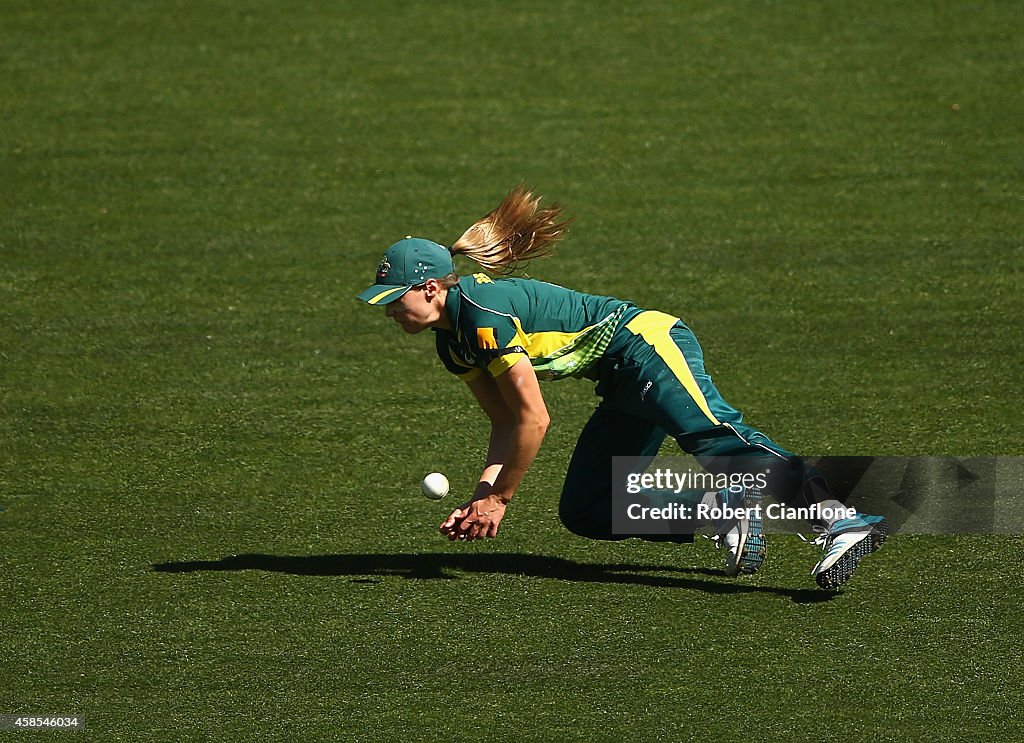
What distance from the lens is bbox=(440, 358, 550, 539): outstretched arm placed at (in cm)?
571

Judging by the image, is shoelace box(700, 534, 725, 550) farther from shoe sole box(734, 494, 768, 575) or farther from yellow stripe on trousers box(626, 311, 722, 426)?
yellow stripe on trousers box(626, 311, 722, 426)

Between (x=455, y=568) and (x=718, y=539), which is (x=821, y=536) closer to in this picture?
(x=718, y=539)

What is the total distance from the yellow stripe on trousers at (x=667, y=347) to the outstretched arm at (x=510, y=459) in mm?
532

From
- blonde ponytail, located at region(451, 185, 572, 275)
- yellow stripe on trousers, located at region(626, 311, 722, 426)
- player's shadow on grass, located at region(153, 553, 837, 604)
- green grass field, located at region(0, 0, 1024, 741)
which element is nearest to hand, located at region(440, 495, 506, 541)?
green grass field, located at region(0, 0, 1024, 741)

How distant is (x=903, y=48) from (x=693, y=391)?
727cm

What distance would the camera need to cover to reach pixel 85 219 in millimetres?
10266

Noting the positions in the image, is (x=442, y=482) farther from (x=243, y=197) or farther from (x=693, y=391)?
(x=243, y=197)

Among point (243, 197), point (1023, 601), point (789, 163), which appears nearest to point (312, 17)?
point (243, 197)

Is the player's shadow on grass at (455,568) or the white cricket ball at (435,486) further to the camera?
the white cricket ball at (435,486)

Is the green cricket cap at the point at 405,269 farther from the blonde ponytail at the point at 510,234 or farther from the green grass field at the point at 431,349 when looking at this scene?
the green grass field at the point at 431,349

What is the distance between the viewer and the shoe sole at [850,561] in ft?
19.0

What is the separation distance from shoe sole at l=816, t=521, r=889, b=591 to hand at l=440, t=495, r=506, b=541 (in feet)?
4.40

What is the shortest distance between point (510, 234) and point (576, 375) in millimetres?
667

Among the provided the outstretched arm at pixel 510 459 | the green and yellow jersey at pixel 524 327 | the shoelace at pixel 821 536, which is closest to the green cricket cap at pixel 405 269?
the green and yellow jersey at pixel 524 327
